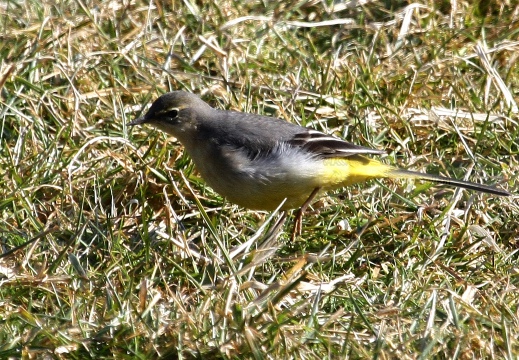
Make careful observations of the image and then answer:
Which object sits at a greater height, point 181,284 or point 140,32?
point 140,32

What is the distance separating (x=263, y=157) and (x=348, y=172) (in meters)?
0.67

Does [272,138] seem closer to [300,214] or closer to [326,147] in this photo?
[326,147]

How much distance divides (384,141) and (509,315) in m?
2.66

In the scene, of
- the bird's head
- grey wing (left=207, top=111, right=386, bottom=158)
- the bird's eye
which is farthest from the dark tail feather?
the bird's eye

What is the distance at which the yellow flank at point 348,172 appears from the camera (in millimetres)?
6535

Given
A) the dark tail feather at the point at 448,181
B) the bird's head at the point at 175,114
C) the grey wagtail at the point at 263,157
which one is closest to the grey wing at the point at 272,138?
the grey wagtail at the point at 263,157

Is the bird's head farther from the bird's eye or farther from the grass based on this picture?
the grass

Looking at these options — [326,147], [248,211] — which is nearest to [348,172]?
[326,147]

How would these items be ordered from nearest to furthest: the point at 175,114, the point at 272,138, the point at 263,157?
the point at 263,157 → the point at 272,138 → the point at 175,114

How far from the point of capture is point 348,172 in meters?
6.59

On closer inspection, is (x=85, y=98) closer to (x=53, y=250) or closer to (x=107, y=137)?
(x=107, y=137)

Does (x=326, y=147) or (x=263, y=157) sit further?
(x=326, y=147)

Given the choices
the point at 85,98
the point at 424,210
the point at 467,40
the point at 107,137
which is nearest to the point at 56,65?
the point at 85,98

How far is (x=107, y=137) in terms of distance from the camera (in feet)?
22.2
